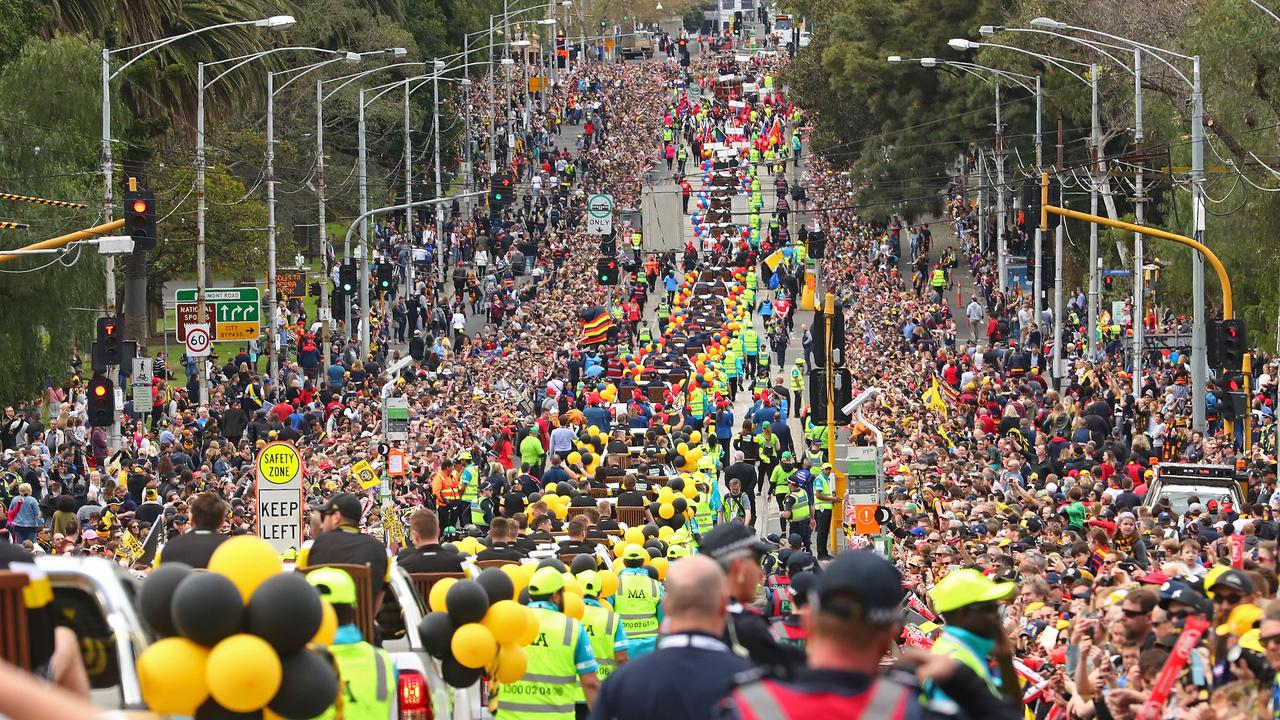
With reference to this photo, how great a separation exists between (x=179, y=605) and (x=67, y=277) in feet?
108

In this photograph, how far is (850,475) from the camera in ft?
86.2

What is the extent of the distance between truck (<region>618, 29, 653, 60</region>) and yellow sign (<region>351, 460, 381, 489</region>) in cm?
12823

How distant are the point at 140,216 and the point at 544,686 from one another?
1753 cm

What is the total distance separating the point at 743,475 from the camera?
3033 cm

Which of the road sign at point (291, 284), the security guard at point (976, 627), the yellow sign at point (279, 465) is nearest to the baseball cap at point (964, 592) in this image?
the security guard at point (976, 627)

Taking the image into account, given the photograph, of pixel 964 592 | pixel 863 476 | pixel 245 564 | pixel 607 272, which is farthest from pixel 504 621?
pixel 607 272

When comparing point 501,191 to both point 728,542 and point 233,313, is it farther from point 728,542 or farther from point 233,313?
point 728,542

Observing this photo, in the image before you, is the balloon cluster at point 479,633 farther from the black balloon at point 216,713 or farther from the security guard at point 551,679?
the black balloon at point 216,713

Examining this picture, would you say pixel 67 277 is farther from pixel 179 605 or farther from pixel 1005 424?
pixel 179 605

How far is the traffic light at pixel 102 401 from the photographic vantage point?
3083 cm

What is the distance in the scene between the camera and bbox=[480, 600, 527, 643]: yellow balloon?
33.0 ft

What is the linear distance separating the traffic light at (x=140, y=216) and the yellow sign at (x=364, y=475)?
4487 millimetres

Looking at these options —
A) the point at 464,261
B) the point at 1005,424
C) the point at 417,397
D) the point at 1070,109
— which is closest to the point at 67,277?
the point at 417,397

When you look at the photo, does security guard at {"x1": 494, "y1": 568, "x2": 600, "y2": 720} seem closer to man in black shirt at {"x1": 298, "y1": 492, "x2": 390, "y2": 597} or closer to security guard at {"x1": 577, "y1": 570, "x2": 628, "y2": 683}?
man in black shirt at {"x1": 298, "y1": 492, "x2": 390, "y2": 597}
